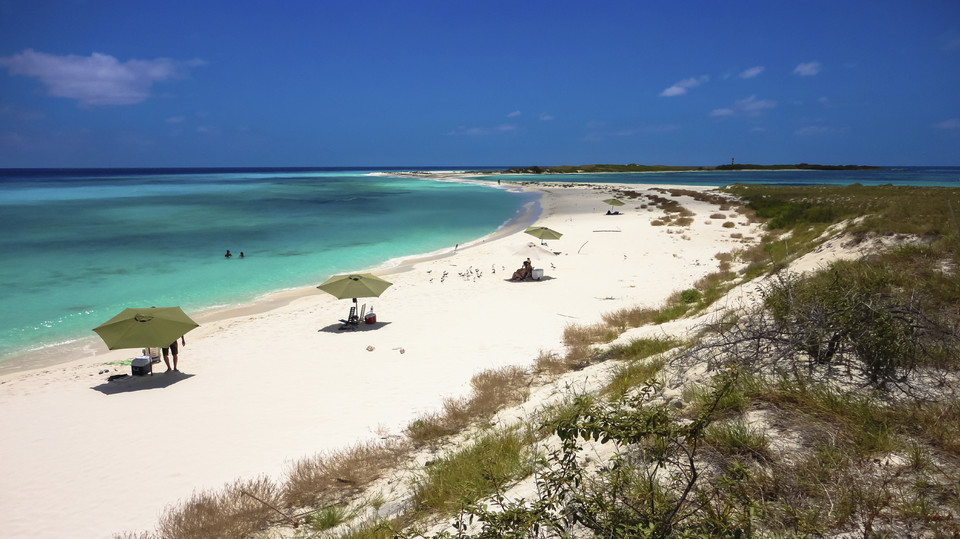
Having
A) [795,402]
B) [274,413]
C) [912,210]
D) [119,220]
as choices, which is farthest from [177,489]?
[119,220]

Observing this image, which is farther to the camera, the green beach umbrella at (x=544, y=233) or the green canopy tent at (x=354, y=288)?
the green beach umbrella at (x=544, y=233)

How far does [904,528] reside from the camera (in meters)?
2.78

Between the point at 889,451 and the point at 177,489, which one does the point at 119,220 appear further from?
the point at 889,451

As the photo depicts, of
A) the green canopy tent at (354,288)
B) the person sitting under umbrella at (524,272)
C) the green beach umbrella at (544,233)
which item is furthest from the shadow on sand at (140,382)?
the green beach umbrella at (544,233)

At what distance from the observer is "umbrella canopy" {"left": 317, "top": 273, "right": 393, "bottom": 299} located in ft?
43.2

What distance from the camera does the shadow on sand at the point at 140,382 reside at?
953 cm

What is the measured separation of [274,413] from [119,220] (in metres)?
47.9

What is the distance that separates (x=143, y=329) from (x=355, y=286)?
519cm

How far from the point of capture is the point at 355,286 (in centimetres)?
1343

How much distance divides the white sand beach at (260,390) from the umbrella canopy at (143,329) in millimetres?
956

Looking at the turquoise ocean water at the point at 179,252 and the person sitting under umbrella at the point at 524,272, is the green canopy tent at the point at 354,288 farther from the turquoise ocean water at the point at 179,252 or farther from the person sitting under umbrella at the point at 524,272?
the turquoise ocean water at the point at 179,252

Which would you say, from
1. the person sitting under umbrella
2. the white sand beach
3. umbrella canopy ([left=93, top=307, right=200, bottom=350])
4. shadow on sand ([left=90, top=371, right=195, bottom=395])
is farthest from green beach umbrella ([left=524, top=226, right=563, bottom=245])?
shadow on sand ([left=90, top=371, right=195, bottom=395])

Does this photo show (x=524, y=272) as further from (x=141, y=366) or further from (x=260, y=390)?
(x=141, y=366)

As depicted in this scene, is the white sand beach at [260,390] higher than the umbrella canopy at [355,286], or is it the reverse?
the umbrella canopy at [355,286]
